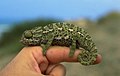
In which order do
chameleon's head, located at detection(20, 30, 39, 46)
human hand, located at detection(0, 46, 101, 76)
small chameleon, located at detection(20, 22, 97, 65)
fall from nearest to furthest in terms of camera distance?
1. human hand, located at detection(0, 46, 101, 76)
2. small chameleon, located at detection(20, 22, 97, 65)
3. chameleon's head, located at detection(20, 30, 39, 46)

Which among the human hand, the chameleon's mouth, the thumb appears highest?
the chameleon's mouth

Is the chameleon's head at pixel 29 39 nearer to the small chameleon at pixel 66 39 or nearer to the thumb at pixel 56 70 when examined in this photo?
the small chameleon at pixel 66 39

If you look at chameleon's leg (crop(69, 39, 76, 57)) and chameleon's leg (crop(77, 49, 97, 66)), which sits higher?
chameleon's leg (crop(69, 39, 76, 57))

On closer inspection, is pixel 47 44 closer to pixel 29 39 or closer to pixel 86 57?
pixel 29 39

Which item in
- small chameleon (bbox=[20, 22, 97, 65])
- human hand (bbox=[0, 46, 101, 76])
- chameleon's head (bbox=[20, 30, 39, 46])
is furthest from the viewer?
chameleon's head (bbox=[20, 30, 39, 46])

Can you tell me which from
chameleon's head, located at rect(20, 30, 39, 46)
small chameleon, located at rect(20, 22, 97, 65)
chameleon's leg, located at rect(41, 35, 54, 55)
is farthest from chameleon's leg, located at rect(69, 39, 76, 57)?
chameleon's head, located at rect(20, 30, 39, 46)

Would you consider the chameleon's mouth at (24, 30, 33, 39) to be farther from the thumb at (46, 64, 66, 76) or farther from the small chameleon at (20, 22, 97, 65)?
the thumb at (46, 64, 66, 76)

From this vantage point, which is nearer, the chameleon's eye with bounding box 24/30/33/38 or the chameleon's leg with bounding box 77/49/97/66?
the chameleon's leg with bounding box 77/49/97/66
